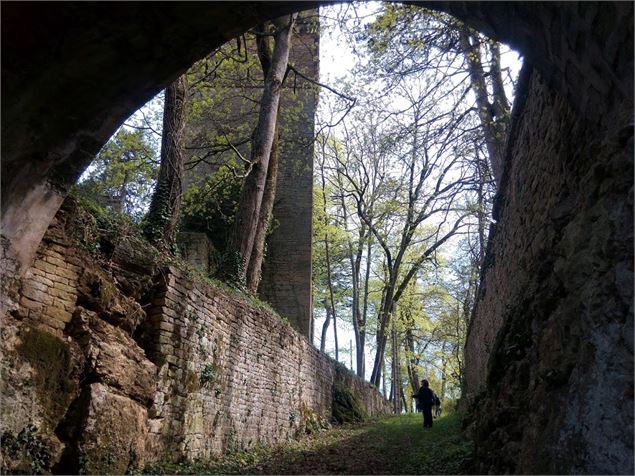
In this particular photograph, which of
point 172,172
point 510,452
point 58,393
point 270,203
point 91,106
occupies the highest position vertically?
point 270,203

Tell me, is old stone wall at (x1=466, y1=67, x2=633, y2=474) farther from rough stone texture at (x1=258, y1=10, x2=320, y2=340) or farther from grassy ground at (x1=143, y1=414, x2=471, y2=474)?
rough stone texture at (x1=258, y1=10, x2=320, y2=340)

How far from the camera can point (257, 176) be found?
1209 cm

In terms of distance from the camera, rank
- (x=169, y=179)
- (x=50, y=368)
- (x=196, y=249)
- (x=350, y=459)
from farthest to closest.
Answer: (x=196, y=249)
(x=169, y=179)
(x=350, y=459)
(x=50, y=368)

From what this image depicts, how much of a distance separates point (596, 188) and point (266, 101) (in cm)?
1026

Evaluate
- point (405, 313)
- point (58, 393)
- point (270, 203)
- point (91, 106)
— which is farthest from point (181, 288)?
point (405, 313)

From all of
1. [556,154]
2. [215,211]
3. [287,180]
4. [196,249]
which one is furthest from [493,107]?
[287,180]

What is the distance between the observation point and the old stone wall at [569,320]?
290 centimetres

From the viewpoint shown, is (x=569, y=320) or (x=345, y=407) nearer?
(x=569, y=320)

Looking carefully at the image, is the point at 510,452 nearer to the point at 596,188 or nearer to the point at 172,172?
the point at 596,188

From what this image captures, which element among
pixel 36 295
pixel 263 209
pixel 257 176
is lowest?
pixel 36 295

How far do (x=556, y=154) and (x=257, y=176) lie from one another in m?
8.05

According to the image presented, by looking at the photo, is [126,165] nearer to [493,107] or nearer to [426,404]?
[493,107]

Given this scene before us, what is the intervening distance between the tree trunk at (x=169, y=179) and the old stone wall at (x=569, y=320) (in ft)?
17.3

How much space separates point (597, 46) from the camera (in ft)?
11.1
